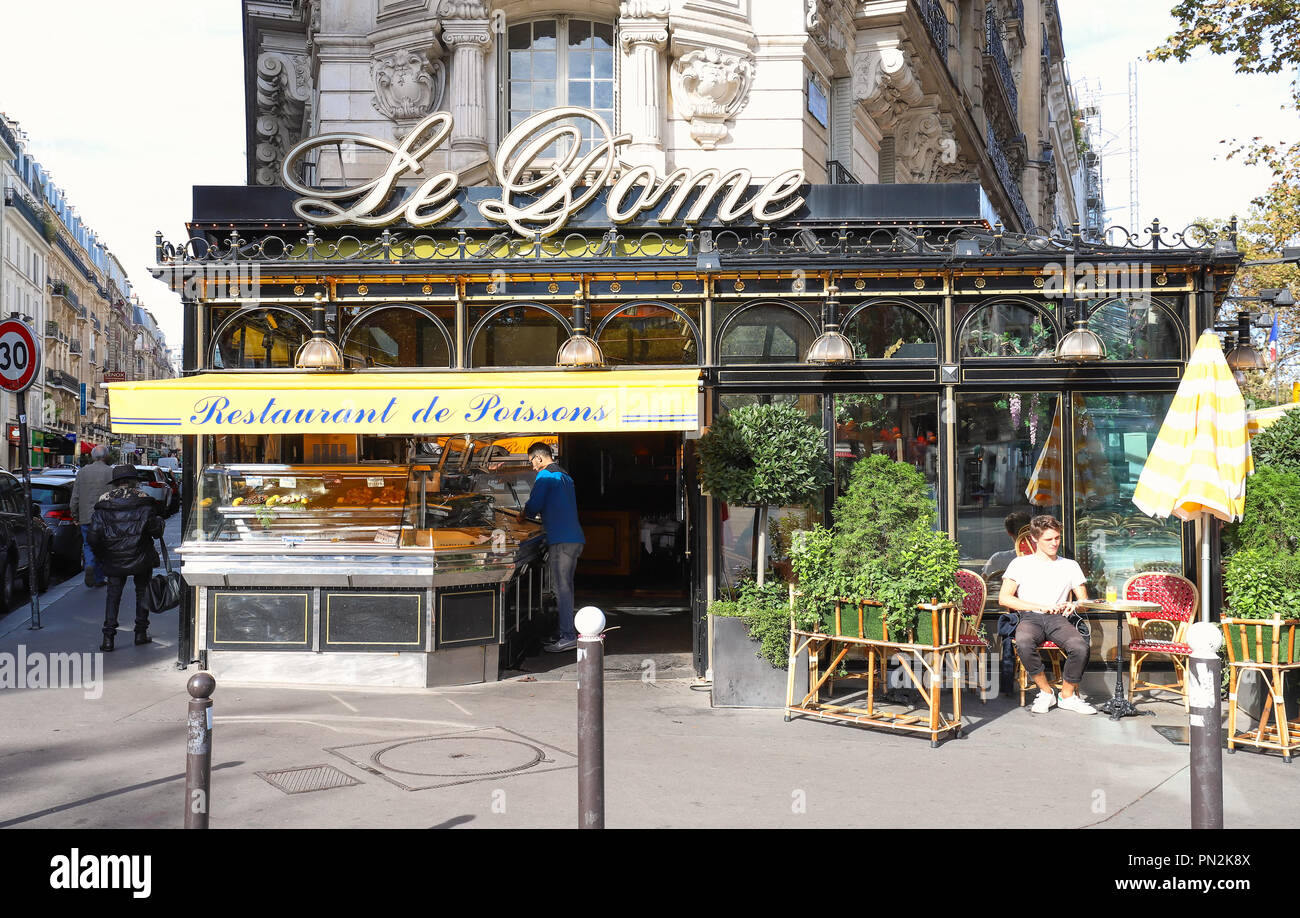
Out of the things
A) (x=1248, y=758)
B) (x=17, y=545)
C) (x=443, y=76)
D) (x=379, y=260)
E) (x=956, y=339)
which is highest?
(x=443, y=76)

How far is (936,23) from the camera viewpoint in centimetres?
1969

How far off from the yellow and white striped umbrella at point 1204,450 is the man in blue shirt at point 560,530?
5223 millimetres

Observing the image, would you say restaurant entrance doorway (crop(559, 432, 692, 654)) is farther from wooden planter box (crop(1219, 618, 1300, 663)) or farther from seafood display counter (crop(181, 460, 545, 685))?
wooden planter box (crop(1219, 618, 1300, 663))

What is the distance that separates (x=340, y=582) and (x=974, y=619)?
205 inches

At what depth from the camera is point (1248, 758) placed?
7.20 meters

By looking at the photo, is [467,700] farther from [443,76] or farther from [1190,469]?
[443,76]

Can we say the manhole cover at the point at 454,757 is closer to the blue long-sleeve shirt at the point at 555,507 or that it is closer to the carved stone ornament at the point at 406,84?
the blue long-sleeve shirt at the point at 555,507

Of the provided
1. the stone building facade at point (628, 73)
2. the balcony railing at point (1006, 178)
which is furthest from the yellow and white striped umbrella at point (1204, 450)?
the balcony railing at point (1006, 178)

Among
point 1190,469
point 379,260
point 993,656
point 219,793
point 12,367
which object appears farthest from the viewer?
point 12,367

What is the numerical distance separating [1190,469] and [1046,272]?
8.86 ft

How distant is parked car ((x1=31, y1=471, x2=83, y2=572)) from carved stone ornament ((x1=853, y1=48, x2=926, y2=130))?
14080 mm

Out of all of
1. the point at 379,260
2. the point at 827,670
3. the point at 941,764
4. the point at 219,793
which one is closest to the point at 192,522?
the point at 379,260

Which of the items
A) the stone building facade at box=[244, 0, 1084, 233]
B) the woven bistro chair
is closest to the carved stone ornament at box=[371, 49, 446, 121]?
the stone building facade at box=[244, 0, 1084, 233]

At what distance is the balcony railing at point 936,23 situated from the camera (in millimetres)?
18453
